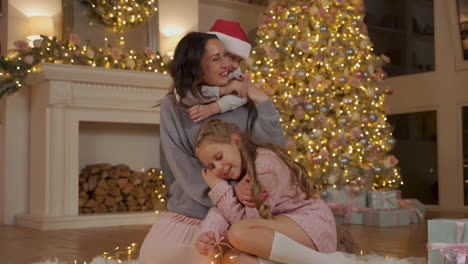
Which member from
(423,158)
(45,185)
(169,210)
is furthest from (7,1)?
(423,158)

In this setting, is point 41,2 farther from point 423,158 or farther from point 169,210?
point 423,158

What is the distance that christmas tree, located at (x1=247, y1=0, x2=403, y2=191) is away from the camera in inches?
200

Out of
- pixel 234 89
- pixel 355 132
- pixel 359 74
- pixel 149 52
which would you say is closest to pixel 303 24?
pixel 359 74

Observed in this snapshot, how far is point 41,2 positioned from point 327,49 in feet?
7.72

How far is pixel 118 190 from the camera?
530cm

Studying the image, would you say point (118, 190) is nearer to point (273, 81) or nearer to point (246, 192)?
point (273, 81)

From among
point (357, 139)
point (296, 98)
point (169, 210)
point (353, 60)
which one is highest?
point (353, 60)

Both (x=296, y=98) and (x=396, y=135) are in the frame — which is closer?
(x=296, y=98)

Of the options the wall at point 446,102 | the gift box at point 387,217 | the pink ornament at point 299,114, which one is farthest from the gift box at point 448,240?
the wall at point 446,102

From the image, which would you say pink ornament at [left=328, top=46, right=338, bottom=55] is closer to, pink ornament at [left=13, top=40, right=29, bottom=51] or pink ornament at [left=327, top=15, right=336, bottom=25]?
pink ornament at [left=327, top=15, right=336, bottom=25]

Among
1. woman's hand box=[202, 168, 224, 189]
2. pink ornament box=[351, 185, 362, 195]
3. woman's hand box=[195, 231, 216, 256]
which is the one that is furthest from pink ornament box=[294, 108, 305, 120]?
woman's hand box=[195, 231, 216, 256]

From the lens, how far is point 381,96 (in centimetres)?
532

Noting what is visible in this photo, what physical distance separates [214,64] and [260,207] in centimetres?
61

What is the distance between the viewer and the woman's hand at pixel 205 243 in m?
2.14
